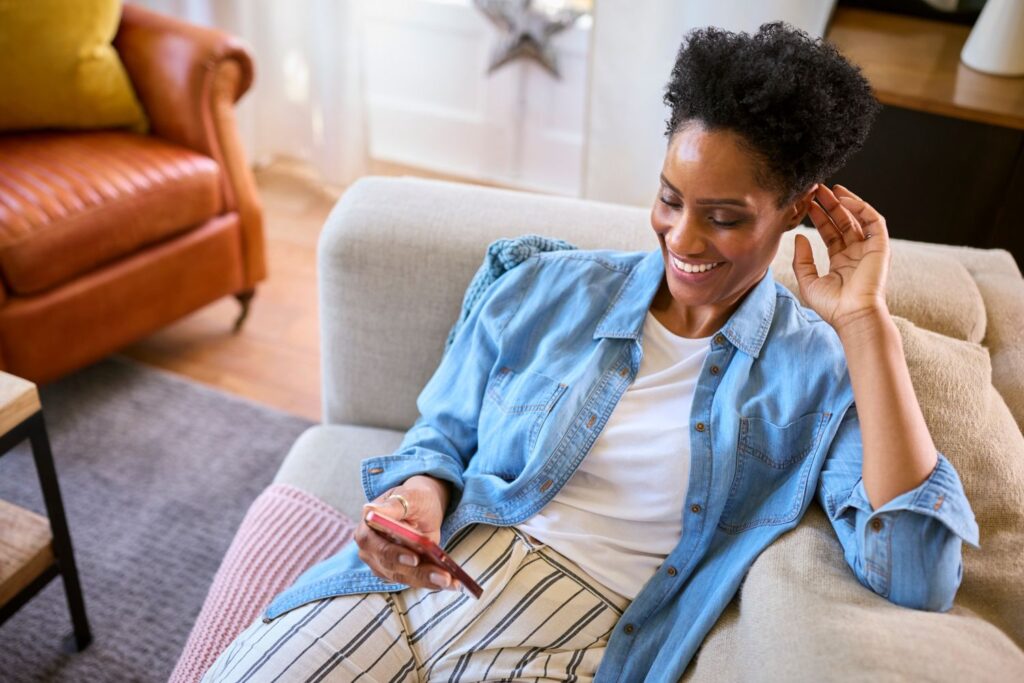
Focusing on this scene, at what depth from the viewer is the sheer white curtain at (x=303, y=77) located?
112 inches

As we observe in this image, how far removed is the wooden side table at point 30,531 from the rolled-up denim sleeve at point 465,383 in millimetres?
547

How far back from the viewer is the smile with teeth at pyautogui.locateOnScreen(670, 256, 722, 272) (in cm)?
105

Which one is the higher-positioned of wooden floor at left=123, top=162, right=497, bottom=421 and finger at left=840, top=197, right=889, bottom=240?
finger at left=840, top=197, right=889, bottom=240

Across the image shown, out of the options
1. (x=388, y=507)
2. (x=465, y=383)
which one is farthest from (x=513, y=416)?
(x=388, y=507)

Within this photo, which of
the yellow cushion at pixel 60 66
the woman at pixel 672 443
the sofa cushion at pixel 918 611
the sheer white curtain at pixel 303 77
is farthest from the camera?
the sheer white curtain at pixel 303 77

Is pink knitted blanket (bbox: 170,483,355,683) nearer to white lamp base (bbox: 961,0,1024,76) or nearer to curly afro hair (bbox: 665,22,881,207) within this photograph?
curly afro hair (bbox: 665,22,881,207)

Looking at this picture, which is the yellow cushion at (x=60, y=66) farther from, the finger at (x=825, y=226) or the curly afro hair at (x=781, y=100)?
the finger at (x=825, y=226)

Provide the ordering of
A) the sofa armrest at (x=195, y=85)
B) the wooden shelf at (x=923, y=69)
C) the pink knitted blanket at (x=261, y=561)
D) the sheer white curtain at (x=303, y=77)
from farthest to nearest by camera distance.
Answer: the sheer white curtain at (x=303, y=77) < the sofa armrest at (x=195, y=85) < the wooden shelf at (x=923, y=69) < the pink knitted blanket at (x=261, y=561)

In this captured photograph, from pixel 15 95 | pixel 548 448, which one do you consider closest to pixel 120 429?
pixel 15 95

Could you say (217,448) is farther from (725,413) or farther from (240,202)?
(725,413)

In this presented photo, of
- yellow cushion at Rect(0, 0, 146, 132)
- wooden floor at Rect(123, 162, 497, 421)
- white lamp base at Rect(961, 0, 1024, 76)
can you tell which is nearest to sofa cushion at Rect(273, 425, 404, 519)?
wooden floor at Rect(123, 162, 497, 421)

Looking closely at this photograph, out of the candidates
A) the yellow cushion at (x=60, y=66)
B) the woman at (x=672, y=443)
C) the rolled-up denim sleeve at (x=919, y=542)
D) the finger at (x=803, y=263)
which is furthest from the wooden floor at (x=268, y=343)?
the rolled-up denim sleeve at (x=919, y=542)

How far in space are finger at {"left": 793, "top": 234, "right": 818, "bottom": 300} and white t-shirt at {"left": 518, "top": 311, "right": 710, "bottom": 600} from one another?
141 millimetres

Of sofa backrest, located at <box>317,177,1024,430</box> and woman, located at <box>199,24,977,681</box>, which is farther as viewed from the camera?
sofa backrest, located at <box>317,177,1024,430</box>
